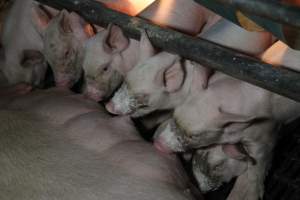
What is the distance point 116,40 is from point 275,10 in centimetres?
124

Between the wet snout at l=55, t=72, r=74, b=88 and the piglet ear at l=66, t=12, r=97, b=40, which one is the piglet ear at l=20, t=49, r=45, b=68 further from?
the piglet ear at l=66, t=12, r=97, b=40

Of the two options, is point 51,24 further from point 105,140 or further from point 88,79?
point 105,140

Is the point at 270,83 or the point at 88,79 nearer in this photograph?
the point at 270,83

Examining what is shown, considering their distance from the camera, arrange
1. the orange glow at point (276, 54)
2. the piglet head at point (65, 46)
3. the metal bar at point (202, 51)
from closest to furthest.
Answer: the metal bar at point (202, 51) < the orange glow at point (276, 54) < the piglet head at point (65, 46)

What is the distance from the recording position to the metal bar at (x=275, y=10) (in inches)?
35.5

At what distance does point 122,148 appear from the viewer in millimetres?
1607

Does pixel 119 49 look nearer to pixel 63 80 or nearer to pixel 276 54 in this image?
pixel 63 80

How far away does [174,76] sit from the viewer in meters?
1.93

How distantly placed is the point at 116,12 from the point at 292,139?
90 centimetres

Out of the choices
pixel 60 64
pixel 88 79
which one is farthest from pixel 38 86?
pixel 88 79

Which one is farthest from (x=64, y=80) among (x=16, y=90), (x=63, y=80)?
(x=16, y=90)

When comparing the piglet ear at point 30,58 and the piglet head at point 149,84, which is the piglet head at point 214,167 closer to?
the piglet head at point 149,84

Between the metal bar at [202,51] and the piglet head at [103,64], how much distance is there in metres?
0.18

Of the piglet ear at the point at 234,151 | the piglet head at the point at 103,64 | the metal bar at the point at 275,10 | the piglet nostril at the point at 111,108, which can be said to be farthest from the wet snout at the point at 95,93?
Result: the metal bar at the point at 275,10
